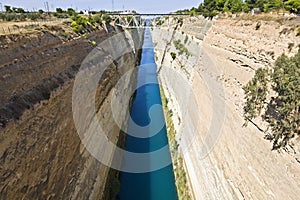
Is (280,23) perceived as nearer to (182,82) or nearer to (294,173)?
(294,173)

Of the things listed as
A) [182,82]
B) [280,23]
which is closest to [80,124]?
[280,23]

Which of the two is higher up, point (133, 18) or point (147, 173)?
point (133, 18)

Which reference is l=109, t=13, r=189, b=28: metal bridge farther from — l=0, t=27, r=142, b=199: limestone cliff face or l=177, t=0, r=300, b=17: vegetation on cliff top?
l=0, t=27, r=142, b=199: limestone cliff face

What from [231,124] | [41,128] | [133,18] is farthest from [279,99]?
[133,18]

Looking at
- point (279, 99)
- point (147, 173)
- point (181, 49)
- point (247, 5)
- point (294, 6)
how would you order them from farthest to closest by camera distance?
point (181, 49)
point (247, 5)
point (147, 173)
point (294, 6)
point (279, 99)

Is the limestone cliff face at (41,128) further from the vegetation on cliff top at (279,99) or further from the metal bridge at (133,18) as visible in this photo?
the metal bridge at (133,18)

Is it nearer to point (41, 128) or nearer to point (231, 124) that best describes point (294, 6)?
point (231, 124)
